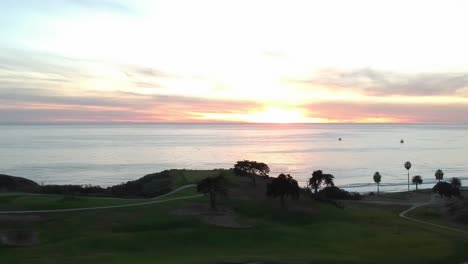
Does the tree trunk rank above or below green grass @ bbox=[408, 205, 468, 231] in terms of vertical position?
above

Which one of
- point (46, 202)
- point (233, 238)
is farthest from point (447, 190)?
point (46, 202)

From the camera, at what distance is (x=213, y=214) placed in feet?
187

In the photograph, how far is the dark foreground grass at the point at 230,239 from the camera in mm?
37500

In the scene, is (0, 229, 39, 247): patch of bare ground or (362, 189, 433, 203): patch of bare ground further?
(362, 189, 433, 203): patch of bare ground

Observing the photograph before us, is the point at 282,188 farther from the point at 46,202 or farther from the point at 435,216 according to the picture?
the point at 46,202

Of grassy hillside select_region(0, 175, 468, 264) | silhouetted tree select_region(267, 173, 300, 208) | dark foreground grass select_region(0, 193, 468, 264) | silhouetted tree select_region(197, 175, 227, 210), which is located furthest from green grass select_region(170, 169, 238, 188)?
dark foreground grass select_region(0, 193, 468, 264)

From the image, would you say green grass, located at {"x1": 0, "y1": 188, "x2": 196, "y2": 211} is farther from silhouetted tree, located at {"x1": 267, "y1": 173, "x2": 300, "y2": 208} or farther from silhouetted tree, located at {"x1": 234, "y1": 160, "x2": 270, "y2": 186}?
silhouetted tree, located at {"x1": 234, "y1": 160, "x2": 270, "y2": 186}

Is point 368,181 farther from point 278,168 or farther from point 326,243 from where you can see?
point 326,243

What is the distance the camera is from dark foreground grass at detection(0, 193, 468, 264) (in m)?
37.5

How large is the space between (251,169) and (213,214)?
2343cm

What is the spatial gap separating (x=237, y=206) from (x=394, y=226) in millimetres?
21325

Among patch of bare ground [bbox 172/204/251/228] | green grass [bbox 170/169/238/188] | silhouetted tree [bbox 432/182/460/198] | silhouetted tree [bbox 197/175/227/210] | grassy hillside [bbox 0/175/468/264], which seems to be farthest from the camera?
silhouetted tree [bbox 432/182/460/198]

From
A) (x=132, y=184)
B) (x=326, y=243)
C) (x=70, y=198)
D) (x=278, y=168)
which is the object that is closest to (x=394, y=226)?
(x=326, y=243)

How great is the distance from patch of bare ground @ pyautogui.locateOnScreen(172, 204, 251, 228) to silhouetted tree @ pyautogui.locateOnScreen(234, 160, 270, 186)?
18.2m
